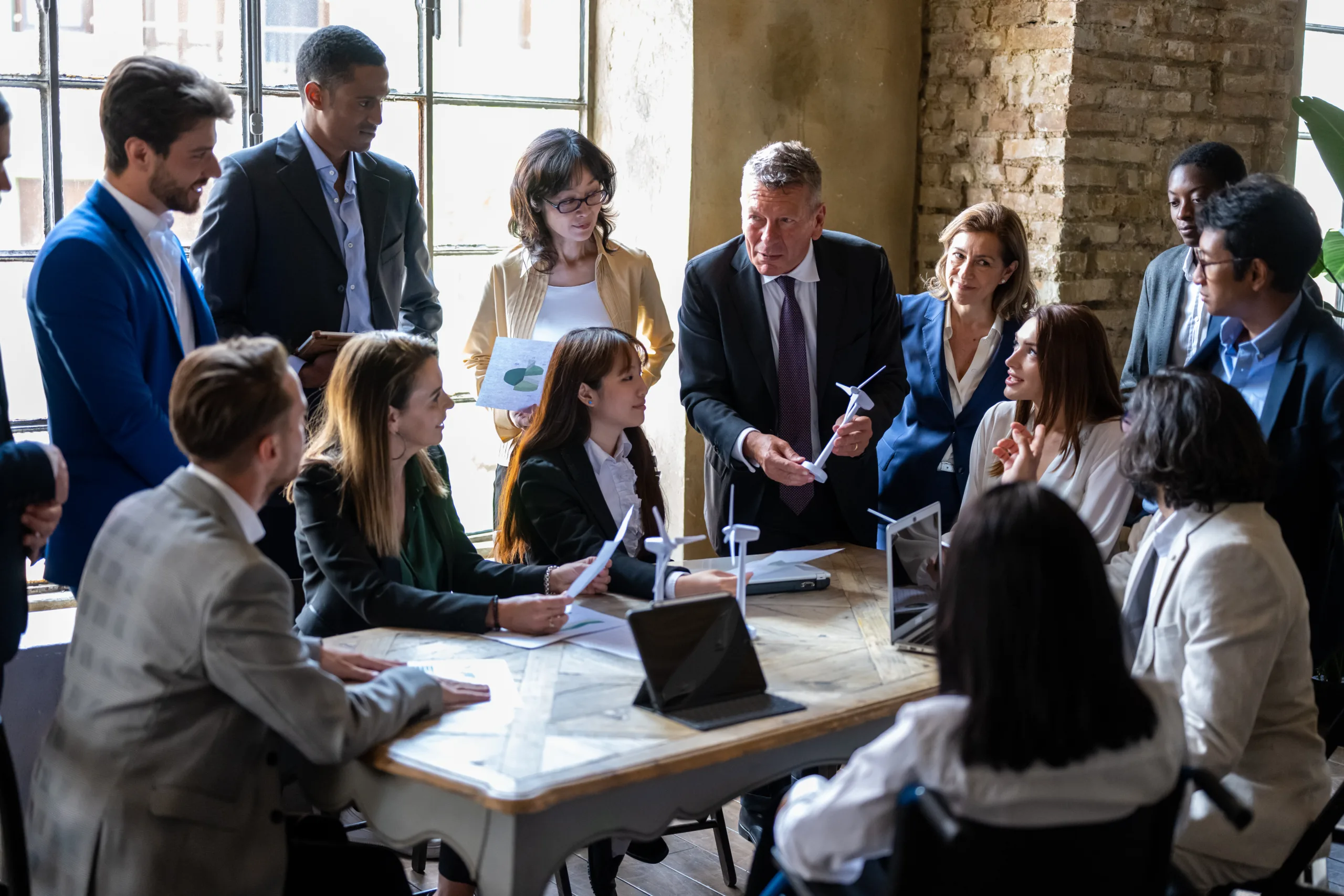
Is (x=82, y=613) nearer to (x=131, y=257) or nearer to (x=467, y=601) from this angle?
(x=467, y=601)

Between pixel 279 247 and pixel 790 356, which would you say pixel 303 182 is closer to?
pixel 279 247

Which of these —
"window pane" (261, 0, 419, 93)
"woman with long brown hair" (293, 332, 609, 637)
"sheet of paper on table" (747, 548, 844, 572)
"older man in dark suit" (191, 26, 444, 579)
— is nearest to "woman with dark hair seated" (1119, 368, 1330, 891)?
"sheet of paper on table" (747, 548, 844, 572)

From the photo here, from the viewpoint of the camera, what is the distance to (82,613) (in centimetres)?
202

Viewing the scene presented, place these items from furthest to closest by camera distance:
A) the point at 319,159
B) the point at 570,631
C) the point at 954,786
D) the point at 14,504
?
the point at 319,159
the point at 570,631
the point at 14,504
the point at 954,786

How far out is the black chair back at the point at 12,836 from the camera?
2.05m

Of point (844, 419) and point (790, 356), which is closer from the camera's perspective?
point (844, 419)

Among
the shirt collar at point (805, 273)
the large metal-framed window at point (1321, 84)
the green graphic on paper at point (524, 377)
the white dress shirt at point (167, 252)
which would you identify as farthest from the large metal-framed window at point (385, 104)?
the large metal-framed window at point (1321, 84)

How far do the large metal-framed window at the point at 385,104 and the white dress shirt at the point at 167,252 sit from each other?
1142 mm

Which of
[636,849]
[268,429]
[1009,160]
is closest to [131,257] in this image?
[268,429]

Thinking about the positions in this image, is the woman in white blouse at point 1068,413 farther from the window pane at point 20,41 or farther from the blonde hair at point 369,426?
the window pane at point 20,41

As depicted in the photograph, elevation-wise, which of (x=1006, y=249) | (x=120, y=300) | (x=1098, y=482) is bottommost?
(x=1098, y=482)

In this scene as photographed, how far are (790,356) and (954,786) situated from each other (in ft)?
6.86

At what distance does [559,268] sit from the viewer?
3.94 m

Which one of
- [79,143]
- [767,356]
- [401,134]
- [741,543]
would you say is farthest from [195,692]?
[401,134]
